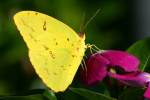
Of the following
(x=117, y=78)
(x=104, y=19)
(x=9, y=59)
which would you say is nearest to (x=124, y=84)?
(x=117, y=78)

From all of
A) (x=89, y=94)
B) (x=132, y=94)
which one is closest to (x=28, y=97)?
(x=89, y=94)

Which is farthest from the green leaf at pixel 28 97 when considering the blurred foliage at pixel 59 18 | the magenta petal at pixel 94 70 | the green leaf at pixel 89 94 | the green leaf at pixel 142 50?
the blurred foliage at pixel 59 18

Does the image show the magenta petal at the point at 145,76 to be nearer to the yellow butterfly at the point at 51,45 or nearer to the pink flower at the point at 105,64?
the pink flower at the point at 105,64

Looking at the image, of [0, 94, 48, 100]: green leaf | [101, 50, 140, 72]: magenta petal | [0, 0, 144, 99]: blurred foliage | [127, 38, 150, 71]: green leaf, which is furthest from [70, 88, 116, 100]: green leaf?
[0, 0, 144, 99]: blurred foliage

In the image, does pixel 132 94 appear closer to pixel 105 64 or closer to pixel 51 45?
pixel 105 64

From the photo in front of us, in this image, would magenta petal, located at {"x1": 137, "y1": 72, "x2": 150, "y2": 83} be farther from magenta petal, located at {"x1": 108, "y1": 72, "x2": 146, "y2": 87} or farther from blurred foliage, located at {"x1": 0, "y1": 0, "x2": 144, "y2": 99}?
blurred foliage, located at {"x1": 0, "y1": 0, "x2": 144, "y2": 99}

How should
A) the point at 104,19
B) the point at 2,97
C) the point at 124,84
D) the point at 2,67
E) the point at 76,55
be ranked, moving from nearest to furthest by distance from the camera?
the point at 2,97 < the point at 124,84 < the point at 76,55 < the point at 2,67 < the point at 104,19

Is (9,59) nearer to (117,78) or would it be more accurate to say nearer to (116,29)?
(116,29)

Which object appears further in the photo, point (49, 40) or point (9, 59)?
point (9, 59)
